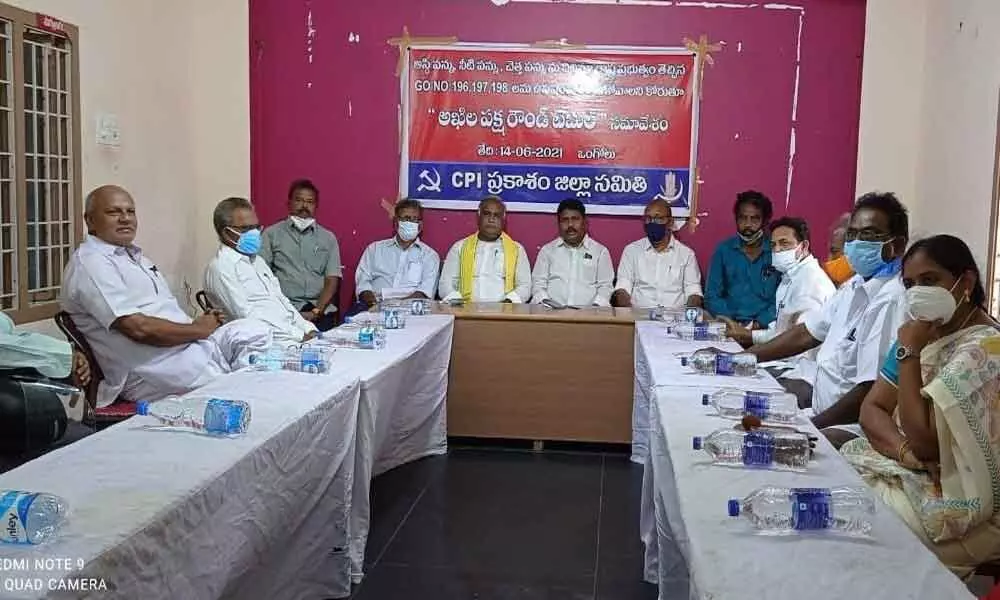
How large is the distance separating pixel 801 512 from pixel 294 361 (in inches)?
67.8

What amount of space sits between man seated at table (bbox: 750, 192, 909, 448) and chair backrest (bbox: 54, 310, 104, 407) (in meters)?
2.49

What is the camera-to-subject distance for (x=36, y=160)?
13.7 ft

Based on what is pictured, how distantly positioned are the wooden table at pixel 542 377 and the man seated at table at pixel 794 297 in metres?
0.61

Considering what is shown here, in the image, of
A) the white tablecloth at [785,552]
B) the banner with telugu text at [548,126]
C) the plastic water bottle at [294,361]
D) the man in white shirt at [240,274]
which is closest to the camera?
the white tablecloth at [785,552]

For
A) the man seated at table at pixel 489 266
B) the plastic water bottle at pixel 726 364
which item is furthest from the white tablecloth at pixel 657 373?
the man seated at table at pixel 489 266

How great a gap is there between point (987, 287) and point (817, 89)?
6.61 ft

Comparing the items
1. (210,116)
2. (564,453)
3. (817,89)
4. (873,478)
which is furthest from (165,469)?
(817,89)

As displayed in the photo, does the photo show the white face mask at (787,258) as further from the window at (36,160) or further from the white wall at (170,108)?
the window at (36,160)

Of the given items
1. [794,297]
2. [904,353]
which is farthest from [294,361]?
[794,297]

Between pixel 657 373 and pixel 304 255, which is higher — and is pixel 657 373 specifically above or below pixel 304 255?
below

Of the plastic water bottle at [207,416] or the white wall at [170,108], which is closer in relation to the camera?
the plastic water bottle at [207,416]

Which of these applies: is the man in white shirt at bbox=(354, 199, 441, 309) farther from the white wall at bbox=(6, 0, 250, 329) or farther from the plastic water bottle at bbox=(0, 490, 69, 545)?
the plastic water bottle at bbox=(0, 490, 69, 545)

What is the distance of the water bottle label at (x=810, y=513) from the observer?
5.06 feet

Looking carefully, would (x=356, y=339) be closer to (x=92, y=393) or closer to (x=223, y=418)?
(x=92, y=393)
